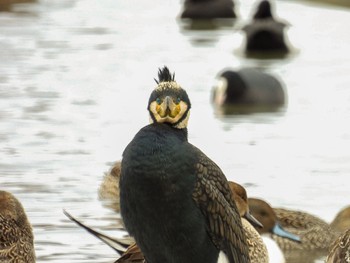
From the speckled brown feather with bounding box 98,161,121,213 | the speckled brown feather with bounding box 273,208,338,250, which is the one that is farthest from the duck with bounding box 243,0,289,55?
the speckled brown feather with bounding box 273,208,338,250

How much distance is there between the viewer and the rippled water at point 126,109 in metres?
11.1

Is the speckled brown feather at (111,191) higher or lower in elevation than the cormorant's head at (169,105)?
lower

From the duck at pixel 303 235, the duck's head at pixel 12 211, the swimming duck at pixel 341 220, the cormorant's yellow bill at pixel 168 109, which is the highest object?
the cormorant's yellow bill at pixel 168 109

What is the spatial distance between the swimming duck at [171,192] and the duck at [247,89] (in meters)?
8.72

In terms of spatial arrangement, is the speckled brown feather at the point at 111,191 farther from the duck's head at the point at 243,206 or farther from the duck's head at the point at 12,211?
the duck's head at the point at 12,211

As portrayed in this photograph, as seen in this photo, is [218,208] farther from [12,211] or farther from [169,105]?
[12,211]

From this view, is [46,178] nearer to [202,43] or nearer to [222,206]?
[222,206]

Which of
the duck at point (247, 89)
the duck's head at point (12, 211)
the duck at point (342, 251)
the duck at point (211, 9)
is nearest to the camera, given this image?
the duck at point (342, 251)

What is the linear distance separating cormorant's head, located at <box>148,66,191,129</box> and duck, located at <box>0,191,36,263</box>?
1679 millimetres

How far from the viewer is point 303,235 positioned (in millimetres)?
10242

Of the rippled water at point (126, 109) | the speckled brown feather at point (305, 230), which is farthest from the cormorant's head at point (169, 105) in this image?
the speckled brown feather at point (305, 230)

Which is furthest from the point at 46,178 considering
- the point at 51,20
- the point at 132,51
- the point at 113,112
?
the point at 51,20

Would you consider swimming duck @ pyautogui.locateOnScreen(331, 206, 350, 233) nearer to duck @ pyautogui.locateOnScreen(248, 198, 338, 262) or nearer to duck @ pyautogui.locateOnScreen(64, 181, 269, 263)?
duck @ pyautogui.locateOnScreen(248, 198, 338, 262)

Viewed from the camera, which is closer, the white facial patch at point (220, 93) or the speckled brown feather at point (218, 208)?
the speckled brown feather at point (218, 208)
